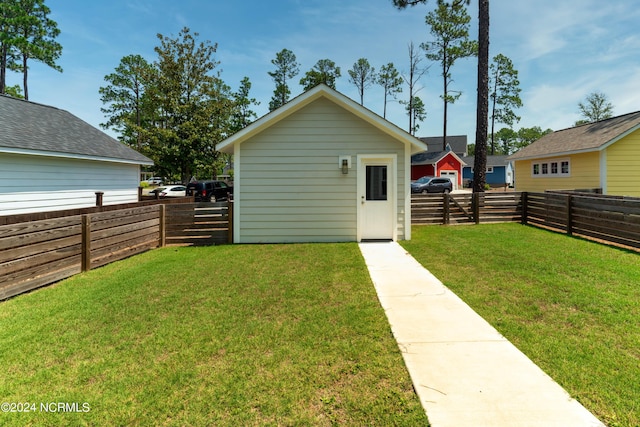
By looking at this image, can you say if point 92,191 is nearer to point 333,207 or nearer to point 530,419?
point 333,207

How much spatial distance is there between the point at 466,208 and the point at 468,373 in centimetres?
1005

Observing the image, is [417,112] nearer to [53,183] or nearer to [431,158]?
[431,158]

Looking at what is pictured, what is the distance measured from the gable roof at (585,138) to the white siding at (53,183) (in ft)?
70.0

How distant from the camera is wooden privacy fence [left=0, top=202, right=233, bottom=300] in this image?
4.58m

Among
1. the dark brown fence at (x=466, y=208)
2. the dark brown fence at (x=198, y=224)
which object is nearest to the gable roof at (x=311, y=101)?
the dark brown fence at (x=198, y=224)

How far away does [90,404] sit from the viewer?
2.26 m

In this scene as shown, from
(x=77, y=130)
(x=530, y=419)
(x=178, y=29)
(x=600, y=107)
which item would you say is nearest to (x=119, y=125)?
(x=178, y=29)

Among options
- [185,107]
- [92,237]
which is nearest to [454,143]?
[185,107]

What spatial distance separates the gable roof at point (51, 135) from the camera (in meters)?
9.38

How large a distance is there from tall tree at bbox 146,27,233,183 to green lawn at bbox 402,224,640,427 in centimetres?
1994

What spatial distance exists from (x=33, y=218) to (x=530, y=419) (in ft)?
29.4

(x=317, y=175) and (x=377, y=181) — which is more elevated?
(x=317, y=175)

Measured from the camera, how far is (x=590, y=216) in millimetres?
8281

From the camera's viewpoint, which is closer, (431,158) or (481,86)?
(481,86)
